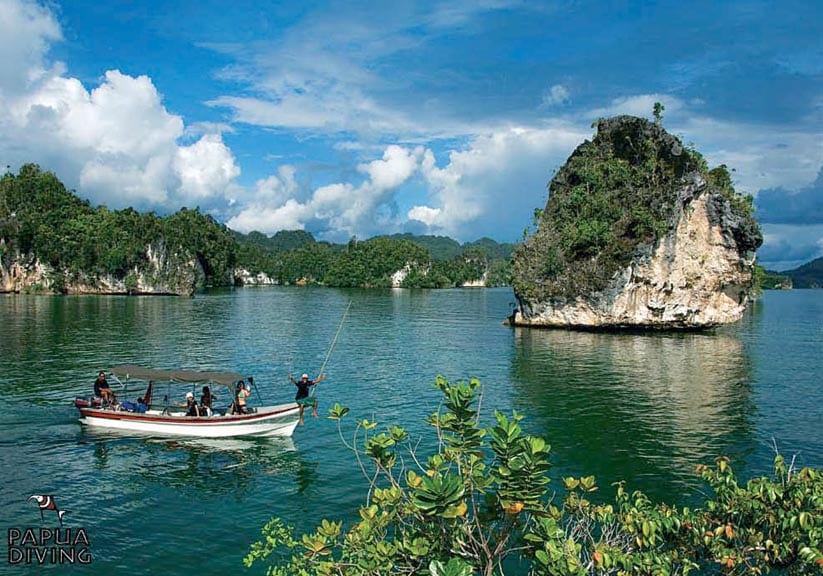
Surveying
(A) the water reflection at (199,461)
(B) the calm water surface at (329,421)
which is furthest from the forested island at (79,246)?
(A) the water reflection at (199,461)

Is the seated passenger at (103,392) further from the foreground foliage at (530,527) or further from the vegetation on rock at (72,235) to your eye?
the vegetation on rock at (72,235)

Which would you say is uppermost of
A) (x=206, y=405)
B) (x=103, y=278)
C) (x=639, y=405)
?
(x=103, y=278)

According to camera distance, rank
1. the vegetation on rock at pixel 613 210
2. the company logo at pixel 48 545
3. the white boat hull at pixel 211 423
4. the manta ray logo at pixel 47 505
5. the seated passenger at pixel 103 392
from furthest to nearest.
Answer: the vegetation on rock at pixel 613 210 → the seated passenger at pixel 103 392 → the white boat hull at pixel 211 423 → the manta ray logo at pixel 47 505 → the company logo at pixel 48 545

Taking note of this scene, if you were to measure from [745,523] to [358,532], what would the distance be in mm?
4865

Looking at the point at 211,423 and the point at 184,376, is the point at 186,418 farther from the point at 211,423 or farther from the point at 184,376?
the point at 184,376

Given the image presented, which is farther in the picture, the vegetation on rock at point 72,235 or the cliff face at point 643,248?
the vegetation on rock at point 72,235

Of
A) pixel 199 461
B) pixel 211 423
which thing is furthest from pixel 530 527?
pixel 211 423

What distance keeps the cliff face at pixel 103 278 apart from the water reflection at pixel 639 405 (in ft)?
284

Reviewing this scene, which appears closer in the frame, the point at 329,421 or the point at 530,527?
the point at 530,527

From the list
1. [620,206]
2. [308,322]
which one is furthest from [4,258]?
[620,206]

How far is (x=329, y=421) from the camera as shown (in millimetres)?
24516

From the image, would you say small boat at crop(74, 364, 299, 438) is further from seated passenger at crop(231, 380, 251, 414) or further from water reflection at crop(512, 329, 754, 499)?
water reflection at crop(512, 329, 754, 499)

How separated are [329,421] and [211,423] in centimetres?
492

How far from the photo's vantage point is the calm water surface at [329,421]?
51.7 ft
